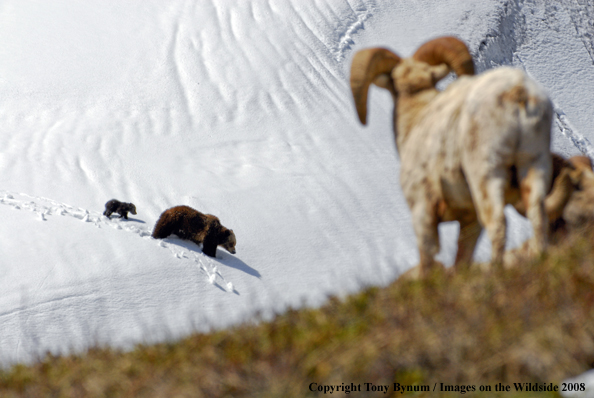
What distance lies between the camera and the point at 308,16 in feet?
115

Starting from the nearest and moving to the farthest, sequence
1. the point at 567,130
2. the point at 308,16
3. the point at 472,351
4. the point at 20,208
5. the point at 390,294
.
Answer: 1. the point at 472,351
2. the point at 390,294
3. the point at 20,208
4. the point at 567,130
5. the point at 308,16

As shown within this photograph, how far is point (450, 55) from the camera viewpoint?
5836 millimetres

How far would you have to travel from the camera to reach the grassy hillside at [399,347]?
2820 millimetres

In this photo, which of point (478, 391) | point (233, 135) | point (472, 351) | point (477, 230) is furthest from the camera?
point (233, 135)

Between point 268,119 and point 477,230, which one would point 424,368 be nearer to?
point 477,230

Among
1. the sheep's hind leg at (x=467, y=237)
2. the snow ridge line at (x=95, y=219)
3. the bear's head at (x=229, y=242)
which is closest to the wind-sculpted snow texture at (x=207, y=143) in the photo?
the snow ridge line at (x=95, y=219)

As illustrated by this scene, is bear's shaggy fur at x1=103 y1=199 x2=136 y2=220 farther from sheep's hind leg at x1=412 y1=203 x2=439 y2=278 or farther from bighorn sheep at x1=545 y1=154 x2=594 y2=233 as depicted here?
bighorn sheep at x1=545 y1=154 x2=594 y2=233

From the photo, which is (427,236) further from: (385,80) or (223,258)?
(223,258)

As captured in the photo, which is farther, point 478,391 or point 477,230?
point 477,230

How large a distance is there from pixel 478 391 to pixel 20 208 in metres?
18.6

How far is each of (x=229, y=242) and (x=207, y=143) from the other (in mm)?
10584

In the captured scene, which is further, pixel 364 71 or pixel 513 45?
pixel 513 45

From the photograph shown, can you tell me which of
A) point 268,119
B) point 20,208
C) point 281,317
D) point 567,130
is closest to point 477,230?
point 281,317

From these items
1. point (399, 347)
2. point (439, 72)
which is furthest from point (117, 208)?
point (399, 347)
